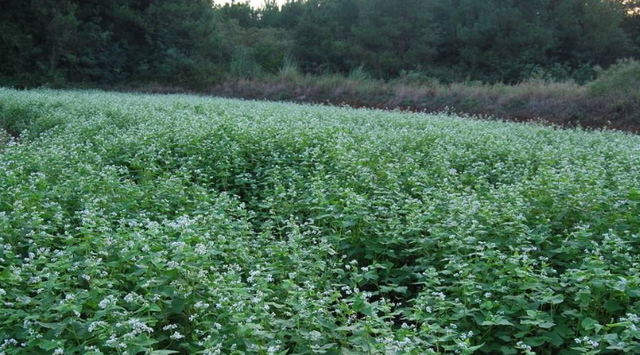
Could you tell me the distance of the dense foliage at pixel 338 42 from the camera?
29.3 metres

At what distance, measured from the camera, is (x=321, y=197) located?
6.07 m

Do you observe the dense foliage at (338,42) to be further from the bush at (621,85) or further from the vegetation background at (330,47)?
the bush at (621,85)

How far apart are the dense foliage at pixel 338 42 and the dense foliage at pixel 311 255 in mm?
23133

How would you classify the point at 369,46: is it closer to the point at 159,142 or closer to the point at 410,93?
the point at 410,93

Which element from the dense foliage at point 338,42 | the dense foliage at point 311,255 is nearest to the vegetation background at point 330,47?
A: the dense foliage at point 338,42

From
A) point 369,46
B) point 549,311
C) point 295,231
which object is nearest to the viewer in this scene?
point 549,311

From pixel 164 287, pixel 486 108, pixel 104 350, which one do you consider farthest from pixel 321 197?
pixel 486 108

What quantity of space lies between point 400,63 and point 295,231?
3050 centimetres

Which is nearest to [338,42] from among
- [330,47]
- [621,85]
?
[330,47]

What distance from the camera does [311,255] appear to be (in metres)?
4.57

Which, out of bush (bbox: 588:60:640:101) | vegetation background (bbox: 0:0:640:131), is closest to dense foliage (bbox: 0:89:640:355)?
bush (bbox: 588:60:640:101)

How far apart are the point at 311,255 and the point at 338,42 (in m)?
Answer: 32.1

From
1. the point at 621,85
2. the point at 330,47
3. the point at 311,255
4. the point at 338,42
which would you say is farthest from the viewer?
the point at 330,47

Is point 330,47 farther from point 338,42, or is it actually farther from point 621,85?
point 621,85
